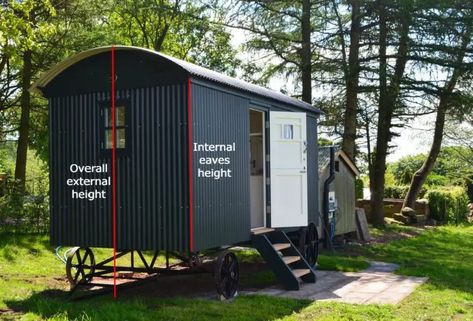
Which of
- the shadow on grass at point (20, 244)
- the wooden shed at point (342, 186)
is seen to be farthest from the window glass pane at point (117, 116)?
the wooden shed at point (342, 186)

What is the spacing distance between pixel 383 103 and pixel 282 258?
8.03m

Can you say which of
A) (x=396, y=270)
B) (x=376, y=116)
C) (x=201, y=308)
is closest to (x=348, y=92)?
(x=376, y=116)

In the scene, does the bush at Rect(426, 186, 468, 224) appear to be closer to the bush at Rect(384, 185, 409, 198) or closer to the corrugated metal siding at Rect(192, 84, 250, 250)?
the bush at Rect(384, 185, 409, 198)

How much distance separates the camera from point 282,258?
876 cm

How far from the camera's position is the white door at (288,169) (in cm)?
1002

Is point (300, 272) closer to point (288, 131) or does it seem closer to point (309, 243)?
point (309, 243)

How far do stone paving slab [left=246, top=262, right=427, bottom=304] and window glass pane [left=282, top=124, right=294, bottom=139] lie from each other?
2404 millimetres

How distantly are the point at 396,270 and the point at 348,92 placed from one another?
659cm

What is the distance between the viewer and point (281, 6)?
16.3 meters

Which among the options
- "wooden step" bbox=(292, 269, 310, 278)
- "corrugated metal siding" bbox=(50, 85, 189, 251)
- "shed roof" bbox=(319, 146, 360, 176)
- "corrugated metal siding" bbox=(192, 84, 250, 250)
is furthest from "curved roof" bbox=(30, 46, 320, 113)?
"shed roof" bbox=(319, 146, 360, 176)

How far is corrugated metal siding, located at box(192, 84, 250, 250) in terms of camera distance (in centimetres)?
766

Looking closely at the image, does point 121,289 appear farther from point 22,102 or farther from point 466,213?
point 466,213

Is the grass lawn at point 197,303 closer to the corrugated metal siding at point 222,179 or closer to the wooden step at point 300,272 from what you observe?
the wooden step at point 300,272

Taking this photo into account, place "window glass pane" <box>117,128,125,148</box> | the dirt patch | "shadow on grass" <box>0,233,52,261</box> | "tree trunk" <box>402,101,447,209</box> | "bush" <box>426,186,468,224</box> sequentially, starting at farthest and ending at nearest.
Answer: "bush" <box>426,186,468,224</box>
"tree trunk" <box>402,101,447,209</box>
"shadow on grass" <box>0,233,52,261</box>
the dirt patch
"window glass pane" <box>117,128,125,148</box>
